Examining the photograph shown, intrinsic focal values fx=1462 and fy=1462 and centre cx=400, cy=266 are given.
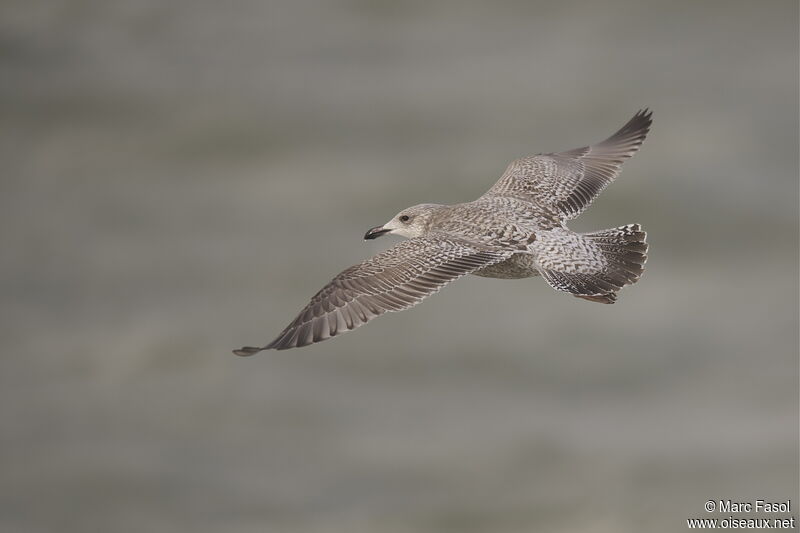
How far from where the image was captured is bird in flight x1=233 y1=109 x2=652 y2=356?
8.71m

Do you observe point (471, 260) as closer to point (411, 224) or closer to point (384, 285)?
point (384, 285)

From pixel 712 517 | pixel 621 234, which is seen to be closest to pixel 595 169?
pixel 621 234

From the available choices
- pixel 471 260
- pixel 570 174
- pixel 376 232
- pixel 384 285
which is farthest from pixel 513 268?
pixel 570 174

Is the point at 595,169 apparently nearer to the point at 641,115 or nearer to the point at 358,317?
the point at 641,115

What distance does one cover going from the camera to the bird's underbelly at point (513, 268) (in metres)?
9.10

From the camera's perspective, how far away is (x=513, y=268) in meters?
9.19

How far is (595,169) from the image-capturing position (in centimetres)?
1087

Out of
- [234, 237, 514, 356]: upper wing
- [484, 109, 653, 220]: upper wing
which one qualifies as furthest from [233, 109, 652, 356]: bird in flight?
[484, 109, 653, 220]: upper wing

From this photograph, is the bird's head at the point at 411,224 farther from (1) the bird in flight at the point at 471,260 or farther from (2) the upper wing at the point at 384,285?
(2) the upper wing at the point at 384,285

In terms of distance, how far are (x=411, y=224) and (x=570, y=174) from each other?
4.97 ft

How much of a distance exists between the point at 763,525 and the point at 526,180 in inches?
406

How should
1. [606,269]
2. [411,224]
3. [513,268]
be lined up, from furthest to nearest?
[411,224], [513,268], [606,269]

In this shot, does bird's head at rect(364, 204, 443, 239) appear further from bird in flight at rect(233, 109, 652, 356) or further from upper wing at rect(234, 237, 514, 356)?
upper wing at rect(234, 237, 514, 356)

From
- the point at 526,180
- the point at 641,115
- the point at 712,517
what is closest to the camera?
the point at 526,180
